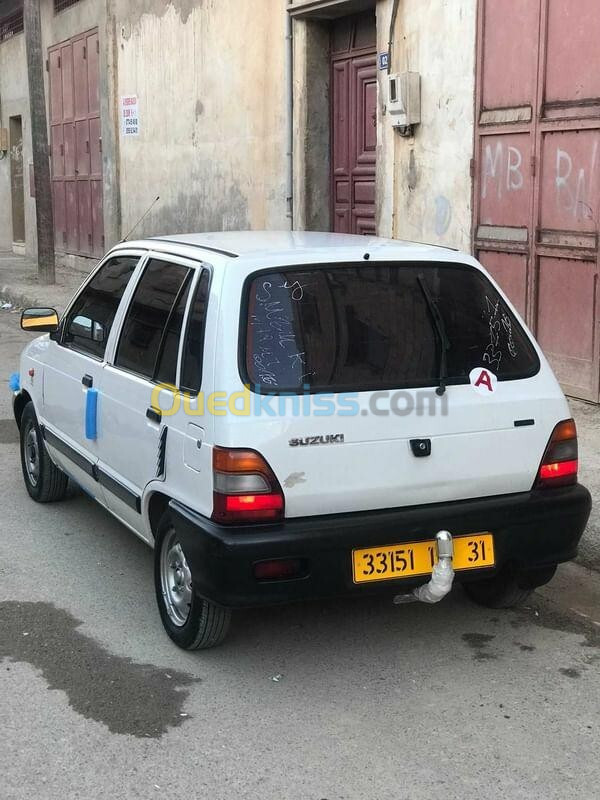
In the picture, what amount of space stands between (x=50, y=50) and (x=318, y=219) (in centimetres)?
1002

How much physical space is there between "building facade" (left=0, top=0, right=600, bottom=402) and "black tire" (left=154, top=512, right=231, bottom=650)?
4.47 meters

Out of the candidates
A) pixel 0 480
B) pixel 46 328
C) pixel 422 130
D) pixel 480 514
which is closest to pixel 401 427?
pixel 480 514

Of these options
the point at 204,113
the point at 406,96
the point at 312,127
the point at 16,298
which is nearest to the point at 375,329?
the point at 406,96

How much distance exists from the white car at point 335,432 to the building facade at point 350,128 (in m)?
3.85

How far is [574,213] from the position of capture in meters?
7.82

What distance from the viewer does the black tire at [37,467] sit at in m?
5.98

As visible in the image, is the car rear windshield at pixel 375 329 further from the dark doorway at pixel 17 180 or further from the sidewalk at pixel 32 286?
the dark doorway at pixel 17 180

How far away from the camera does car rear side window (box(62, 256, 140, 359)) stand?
4.93 meters

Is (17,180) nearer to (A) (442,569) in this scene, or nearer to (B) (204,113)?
(B) (204,113)

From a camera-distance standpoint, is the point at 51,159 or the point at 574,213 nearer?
the point at 574,213

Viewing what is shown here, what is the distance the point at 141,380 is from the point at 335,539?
1.20 meters

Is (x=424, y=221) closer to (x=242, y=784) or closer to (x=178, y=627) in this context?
(x=178, y=627)

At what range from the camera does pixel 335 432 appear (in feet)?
12.3

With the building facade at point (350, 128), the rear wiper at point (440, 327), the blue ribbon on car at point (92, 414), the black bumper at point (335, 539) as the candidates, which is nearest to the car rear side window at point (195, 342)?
the black bumper at point (335, 539)
